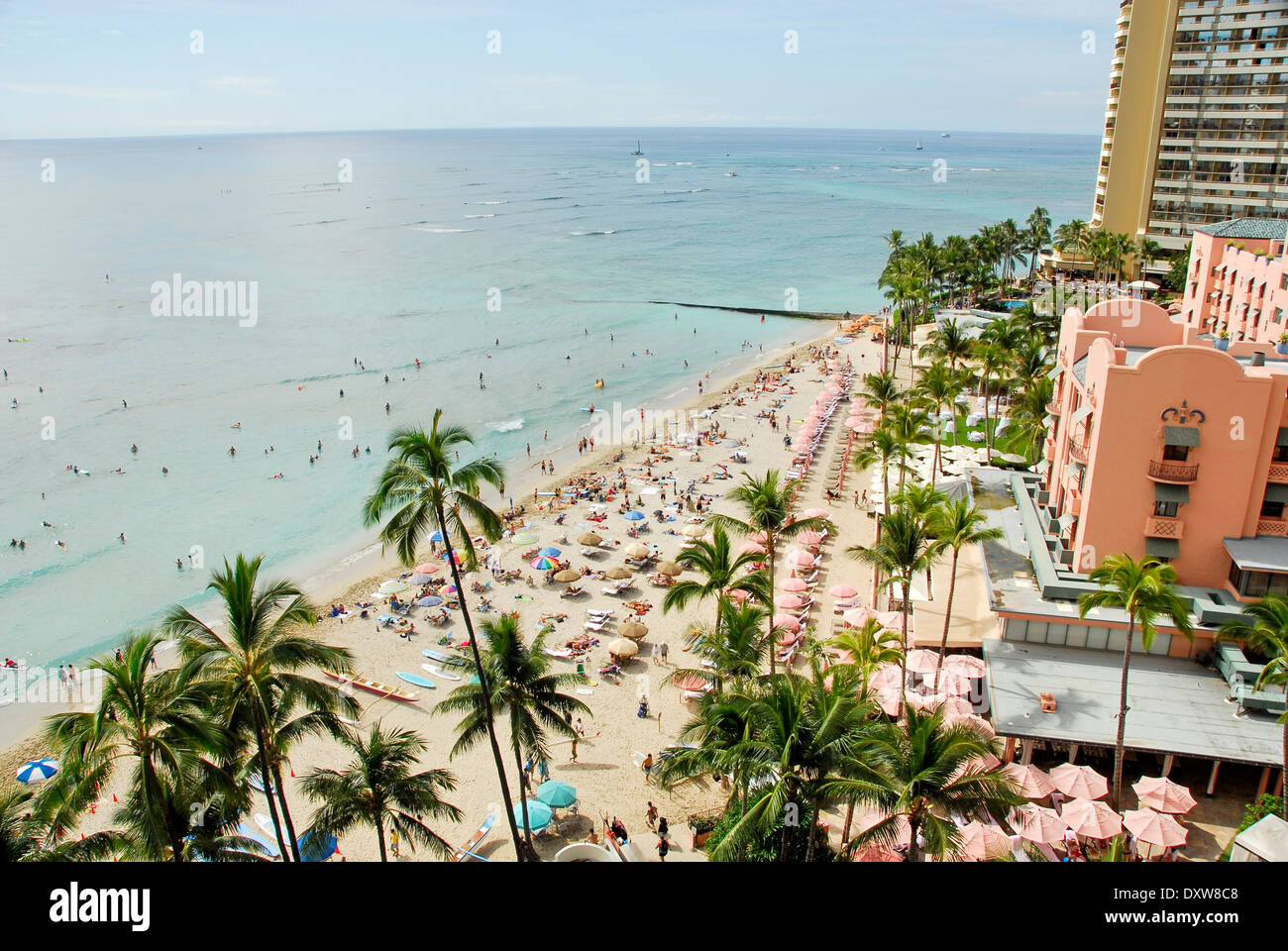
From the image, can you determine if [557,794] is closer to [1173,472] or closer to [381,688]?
[381,688]

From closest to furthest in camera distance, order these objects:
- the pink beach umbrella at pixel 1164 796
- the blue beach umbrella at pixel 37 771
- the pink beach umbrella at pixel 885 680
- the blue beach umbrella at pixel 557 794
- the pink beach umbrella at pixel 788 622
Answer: the pink beach umbrella at pixel 1164 796, the blue beach umbrella at pixel 557 794, the pink beach umbrella at pixel 885 680, the blue beach umbrella at pixel 37 771, the pink beach umbrella at pixel 788 622

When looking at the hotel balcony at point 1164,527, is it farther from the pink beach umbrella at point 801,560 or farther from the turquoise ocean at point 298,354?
the turquoise ocean at point 298,354

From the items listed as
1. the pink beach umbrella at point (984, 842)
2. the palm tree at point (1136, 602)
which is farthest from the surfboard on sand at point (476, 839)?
the palm tree at point (1136, 602)

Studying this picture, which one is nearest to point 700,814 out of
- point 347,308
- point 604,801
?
point 604,801

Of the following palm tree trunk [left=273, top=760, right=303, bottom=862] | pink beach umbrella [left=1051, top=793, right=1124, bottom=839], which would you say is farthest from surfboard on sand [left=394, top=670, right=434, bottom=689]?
pink beach umbrella [left=1051, top=793, right=1124, bottom=839]

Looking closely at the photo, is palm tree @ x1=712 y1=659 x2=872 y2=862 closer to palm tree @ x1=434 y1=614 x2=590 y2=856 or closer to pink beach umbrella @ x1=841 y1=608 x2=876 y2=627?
palm tree @ x1=434 y1=614 x2=590 y2=856
